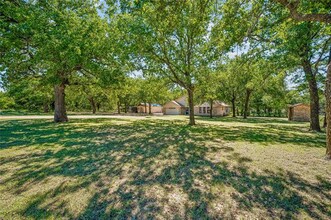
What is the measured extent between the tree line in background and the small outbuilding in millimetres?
13979

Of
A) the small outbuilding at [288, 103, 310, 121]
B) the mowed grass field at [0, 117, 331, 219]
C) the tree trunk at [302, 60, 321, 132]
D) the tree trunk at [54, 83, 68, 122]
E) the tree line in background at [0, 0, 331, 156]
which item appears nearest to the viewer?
the mowed grass field at [0, 117, 331, 219]

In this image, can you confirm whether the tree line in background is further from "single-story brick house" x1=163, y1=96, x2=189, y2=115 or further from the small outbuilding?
"single-story brick house" x1=163, y1=96, x2=189, y2=115

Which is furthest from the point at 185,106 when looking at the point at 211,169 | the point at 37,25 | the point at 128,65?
the point at 211,169

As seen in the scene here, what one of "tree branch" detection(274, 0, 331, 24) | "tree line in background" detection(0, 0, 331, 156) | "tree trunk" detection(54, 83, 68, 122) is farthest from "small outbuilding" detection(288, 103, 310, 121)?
"tree trunk" detection(54, 83, 68, 122)

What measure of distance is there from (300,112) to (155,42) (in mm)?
26050

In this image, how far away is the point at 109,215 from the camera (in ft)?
9.50

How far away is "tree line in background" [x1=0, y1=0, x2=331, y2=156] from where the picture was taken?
7.33m

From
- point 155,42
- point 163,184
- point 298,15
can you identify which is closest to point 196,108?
point 155,42

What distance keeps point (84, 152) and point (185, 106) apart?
45.6m

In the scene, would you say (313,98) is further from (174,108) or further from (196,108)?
(174,108)

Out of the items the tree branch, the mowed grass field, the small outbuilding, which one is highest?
the tree branch

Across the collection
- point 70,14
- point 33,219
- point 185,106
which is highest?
point 70,14

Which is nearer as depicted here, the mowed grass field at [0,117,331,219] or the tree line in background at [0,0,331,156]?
the mowed grass field at [0,117,331,219]

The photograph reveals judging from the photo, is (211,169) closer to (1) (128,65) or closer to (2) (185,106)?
(1) (128,65)
